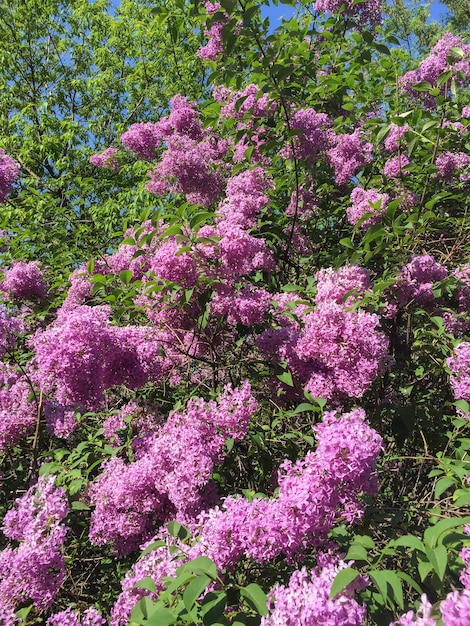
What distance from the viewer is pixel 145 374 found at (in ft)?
8.30

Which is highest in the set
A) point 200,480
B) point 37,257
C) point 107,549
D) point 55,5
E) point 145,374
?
point 55,5

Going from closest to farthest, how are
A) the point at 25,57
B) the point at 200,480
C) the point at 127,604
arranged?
1. the point at 127,604
2. the point at 200,480
3. the point at 25,57

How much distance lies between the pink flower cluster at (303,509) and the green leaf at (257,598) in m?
0.17

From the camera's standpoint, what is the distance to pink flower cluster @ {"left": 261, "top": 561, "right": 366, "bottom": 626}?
1.18 metres

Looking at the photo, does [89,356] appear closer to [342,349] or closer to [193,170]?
[342,349]

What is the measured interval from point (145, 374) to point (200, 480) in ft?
2.49

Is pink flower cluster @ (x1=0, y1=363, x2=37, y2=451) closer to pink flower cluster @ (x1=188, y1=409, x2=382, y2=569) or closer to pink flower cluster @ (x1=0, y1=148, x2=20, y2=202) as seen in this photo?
pink flower cluster @ (x1=188, y1=409, x2=382, y2=569)

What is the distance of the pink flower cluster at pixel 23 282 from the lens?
409 centimetres

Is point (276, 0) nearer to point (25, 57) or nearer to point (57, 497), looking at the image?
point (57, 497)

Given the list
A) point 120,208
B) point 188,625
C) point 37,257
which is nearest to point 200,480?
point 188,625

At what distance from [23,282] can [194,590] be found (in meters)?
3.62

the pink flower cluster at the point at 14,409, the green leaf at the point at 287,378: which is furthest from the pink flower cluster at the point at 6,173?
the green leaf at the point at 287,378

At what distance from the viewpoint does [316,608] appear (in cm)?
119

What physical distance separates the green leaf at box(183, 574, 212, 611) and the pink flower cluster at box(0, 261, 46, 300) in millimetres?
3550
